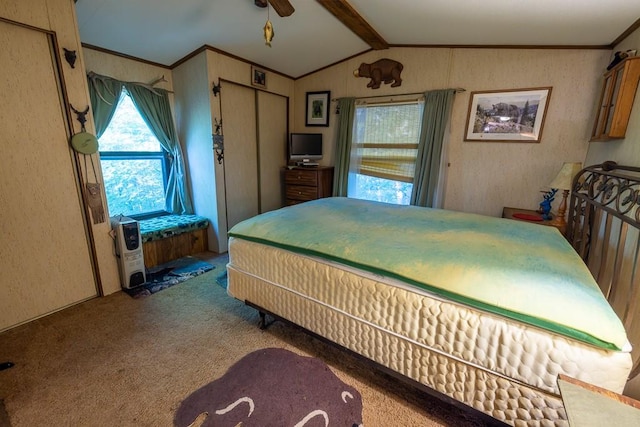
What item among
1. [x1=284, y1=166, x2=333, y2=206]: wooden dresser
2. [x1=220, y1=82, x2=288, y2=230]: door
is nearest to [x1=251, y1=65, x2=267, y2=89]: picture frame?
[x1=220, y1=82, x2=288, y2=230]: door

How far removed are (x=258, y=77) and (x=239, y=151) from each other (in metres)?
1.02

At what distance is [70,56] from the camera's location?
197 centimetres

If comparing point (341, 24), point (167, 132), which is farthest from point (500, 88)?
point (167, 132)

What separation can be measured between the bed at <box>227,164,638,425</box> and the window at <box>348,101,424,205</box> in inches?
64.9

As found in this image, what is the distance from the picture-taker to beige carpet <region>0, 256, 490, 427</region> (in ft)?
4.42

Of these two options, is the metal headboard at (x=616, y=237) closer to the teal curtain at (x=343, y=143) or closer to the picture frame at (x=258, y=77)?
the teal curtain at (x=343, y=143)

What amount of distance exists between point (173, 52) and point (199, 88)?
436 mm

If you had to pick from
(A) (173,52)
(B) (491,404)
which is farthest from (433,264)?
(A) (173,52)

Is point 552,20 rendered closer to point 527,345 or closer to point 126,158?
point 527,345

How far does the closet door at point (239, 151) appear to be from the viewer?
10.8ft

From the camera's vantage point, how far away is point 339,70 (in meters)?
3.78

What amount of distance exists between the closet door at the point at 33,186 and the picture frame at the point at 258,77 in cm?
195

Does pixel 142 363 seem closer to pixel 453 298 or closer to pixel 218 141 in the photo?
pixel 453 298

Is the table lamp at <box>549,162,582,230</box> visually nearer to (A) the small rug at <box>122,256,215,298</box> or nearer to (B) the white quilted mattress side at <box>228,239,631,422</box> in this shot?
(B) the white quilted mattress side at <box>228,239,631,422</box>
